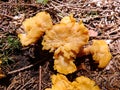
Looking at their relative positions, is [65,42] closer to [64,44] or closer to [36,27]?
[64,44]

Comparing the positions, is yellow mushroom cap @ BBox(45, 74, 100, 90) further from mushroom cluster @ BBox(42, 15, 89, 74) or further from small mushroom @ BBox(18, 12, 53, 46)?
small mushroom @ BBox(18, 12, 53, 46)

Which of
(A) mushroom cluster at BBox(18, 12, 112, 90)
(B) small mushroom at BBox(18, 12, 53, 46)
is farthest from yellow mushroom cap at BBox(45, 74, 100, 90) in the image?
(B) small mushroom at BBox(18, 12, 53, 46)

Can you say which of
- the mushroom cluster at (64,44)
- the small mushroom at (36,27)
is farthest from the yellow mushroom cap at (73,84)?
the small mushroom at (36,27)

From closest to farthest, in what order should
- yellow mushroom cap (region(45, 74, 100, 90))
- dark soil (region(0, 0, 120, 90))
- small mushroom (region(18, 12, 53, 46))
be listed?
1. yellow mushroom cap (region(45, 74, 100, 90))
2. small mushroom (region(18, 12, 53, 46))
3. dark soil (region(0, 0, 120, 90))

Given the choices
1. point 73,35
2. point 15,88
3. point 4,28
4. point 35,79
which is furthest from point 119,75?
point 4,28

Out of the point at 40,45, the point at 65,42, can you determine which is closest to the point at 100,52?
the point at 65,42

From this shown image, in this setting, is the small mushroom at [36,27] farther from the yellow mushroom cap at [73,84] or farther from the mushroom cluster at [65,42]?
the yellow mushroom cap at [73,84]

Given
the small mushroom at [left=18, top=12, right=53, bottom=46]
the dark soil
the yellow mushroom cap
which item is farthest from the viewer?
the dark soil

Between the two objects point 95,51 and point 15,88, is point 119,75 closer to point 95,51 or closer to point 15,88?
point 95,51
